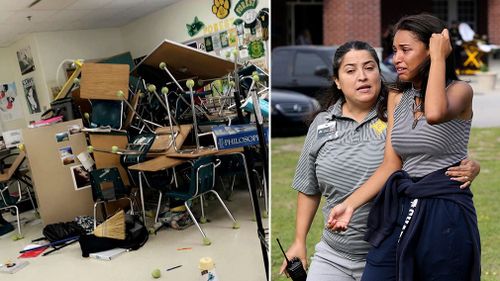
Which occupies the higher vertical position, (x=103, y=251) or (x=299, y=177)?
(x=299, y=177)

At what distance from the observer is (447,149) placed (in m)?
1.25

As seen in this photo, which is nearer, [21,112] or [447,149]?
[447,149]

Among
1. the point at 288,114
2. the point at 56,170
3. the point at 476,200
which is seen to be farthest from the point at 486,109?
the point at 56,170

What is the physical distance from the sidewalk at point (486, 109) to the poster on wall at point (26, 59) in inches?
234

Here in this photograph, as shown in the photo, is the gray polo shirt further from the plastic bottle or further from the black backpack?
the black backpack

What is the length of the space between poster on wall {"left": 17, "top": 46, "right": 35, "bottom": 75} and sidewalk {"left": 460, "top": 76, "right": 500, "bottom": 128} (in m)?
5.93

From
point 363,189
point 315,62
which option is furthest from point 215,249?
point 315,62

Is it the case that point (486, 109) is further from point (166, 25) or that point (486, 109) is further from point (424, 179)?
point (424, 179)

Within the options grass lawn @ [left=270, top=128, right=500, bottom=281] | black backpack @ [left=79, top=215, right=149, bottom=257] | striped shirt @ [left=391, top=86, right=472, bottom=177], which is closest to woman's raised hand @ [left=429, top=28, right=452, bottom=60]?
striped shirt @ [left=391, top=86, right=472, bottom=177]

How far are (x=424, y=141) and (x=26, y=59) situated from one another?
1.64 m

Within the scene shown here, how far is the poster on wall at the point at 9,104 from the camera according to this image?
7.43 feet

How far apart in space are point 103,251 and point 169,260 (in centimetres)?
28

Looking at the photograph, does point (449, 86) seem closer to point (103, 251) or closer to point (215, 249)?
point (215, 249)

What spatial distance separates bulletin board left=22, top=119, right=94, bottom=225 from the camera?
2.30 meters
